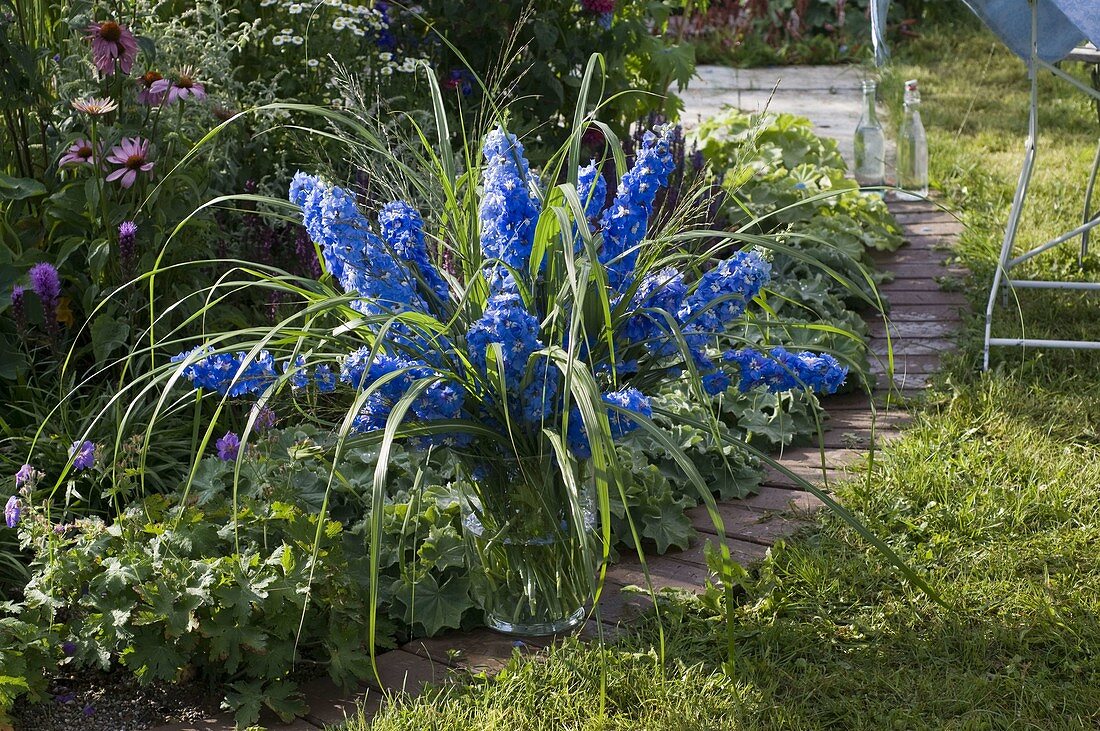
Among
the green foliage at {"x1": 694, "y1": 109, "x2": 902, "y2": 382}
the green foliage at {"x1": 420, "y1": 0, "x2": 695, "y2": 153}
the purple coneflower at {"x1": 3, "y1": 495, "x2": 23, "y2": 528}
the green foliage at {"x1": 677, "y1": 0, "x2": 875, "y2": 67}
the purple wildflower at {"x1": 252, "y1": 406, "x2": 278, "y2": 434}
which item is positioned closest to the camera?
the purple coneflower at {"x1": 3, "y1": 495, "x2": 23, "y2": 528}

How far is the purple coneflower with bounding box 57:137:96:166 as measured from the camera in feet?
9.48

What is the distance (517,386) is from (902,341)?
6.98ft

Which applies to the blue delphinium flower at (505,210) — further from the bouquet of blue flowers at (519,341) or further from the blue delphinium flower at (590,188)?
the blue delphinium flower at (590,188)

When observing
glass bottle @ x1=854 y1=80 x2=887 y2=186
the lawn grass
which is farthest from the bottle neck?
the lawn grass

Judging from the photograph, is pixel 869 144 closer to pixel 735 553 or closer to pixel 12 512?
pixel 735 553

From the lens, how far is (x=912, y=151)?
16.6ft

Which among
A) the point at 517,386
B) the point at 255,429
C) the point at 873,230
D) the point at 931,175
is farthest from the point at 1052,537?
the point at 931,175

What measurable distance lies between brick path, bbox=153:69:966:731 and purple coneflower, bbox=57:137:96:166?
4.97 ft

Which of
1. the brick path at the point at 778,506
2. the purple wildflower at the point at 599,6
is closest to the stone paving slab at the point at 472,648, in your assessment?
the brick path at the point at 778,506

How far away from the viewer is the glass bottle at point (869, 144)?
503 centimetres

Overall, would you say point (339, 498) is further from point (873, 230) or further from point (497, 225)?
point (873, 230)

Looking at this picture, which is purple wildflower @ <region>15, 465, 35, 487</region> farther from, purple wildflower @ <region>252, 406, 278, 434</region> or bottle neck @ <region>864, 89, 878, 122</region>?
bottle neck @ <region>864, 89, 878, 122</region>

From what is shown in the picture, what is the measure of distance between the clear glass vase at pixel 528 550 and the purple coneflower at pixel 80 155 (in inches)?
55.8

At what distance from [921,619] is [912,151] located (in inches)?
128
